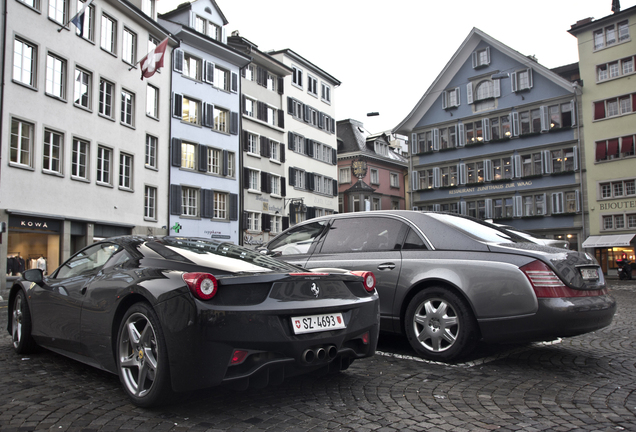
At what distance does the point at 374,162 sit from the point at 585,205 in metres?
22.3

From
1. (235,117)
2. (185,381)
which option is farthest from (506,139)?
(185,381)

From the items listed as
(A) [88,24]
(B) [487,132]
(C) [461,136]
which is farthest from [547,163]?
(A) [88,24]

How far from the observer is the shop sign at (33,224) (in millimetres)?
21188

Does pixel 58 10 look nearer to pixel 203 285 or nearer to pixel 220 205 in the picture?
pixel 220 205

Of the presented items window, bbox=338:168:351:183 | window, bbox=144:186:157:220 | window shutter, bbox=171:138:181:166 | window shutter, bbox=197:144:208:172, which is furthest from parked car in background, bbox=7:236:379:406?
window, bbox=338:168:351:183

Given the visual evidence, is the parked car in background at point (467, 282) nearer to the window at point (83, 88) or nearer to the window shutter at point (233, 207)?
the window at point (83, 88)

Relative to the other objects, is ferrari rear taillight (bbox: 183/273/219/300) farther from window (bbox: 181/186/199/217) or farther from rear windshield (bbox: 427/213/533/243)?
window (bbox: 181/186/199/217)

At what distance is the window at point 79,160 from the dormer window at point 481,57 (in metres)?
30.3

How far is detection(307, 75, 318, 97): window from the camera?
151ft

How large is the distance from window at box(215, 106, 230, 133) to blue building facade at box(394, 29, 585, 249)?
1767 cm

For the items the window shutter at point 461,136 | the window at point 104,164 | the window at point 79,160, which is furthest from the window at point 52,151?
the window shutter at point 461,136

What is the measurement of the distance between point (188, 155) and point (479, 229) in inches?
1141

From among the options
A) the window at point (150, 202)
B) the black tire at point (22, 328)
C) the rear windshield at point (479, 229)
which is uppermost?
the window at point (150, 202)

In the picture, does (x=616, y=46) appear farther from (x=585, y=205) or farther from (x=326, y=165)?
(x=326, y=165)
